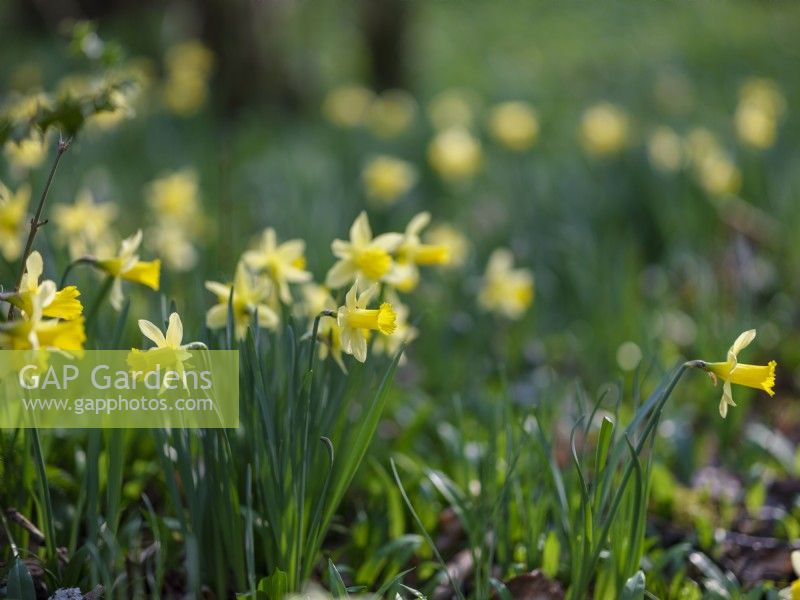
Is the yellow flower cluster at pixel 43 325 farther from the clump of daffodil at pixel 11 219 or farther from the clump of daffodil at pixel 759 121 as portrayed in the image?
the clump of daffodil at pixel 759 121

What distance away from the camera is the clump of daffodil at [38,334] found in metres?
1.10

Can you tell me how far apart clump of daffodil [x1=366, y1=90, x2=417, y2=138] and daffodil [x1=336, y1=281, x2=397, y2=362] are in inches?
135

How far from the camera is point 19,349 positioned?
3.74ft

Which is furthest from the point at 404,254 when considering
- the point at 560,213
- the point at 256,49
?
the point at 256,49

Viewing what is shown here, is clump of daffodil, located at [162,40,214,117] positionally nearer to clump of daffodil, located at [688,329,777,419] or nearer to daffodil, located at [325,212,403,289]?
daffodil, located at [325,212,403,289]

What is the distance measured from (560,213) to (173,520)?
2.28 metres

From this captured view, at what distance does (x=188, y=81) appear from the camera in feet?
15.4

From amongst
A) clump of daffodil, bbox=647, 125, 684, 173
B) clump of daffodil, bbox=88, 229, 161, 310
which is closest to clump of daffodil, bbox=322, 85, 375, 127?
clump of daffodil, bbox=647, 125, 684, 173

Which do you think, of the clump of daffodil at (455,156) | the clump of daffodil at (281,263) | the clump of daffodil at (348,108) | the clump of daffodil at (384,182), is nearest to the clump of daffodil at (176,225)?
the clump of daffodil at (384,182)

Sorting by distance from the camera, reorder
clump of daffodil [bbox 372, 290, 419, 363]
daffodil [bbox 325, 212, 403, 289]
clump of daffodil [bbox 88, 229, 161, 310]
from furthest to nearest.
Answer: clump of daffodil [bbox 372, 290, 419, 363]
daffodil [bbox 325, 212, 403, 289]
clump of daffodil [bbox 88, 229, 161, 310]

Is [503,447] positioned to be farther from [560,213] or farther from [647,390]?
[560,213]

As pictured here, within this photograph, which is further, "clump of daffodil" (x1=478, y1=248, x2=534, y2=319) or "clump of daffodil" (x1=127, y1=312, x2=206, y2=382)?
"clump of daffodil" (x1=478, y1=248, x2=534, y2=319)

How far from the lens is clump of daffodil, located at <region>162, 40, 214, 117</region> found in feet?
15.4

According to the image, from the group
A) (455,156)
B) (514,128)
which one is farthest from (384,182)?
(514,128)
